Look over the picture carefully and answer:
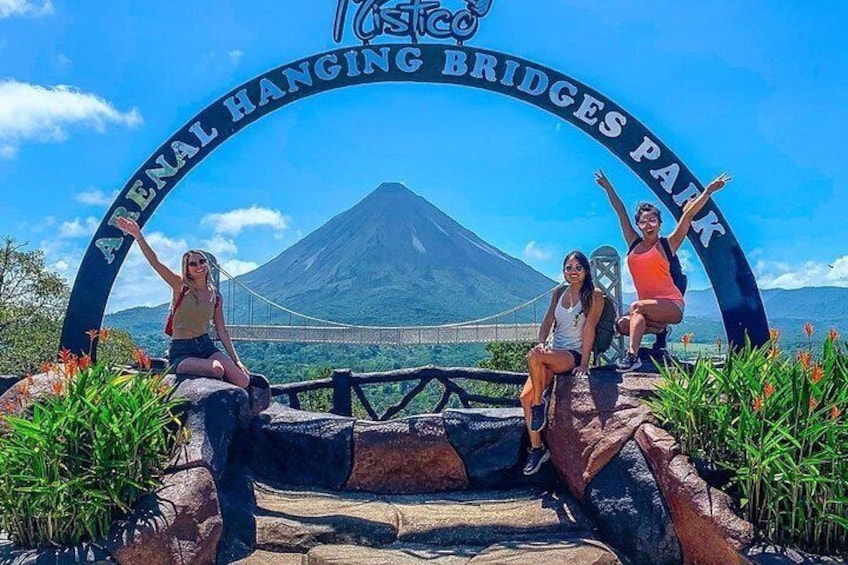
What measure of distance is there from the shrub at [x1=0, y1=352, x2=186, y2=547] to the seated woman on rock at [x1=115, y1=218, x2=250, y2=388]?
92cm

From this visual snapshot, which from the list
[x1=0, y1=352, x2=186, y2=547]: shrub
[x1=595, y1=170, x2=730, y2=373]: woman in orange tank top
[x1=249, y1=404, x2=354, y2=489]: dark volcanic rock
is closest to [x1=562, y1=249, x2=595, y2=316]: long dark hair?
[x1=595, y1=170, x2=730, y2=373]: woman in orange tank top

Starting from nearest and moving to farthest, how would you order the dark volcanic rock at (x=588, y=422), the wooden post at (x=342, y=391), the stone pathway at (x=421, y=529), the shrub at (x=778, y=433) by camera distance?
the shrub at (x=778, y=433) < the stone pathway at (x=421, y=529) < the dark volcanic rock at (x=588, y=422) < the wooden post at (x=342, y=391)

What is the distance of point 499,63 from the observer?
679cm

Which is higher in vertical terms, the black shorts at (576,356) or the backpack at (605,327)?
the backpack at (605,327)

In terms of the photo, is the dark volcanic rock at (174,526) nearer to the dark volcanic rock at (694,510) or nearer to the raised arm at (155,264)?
the raised arm at (155,264)

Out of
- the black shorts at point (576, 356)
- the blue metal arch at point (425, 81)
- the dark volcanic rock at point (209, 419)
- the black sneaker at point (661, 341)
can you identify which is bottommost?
the dark volcanic rock at point (209, 419)

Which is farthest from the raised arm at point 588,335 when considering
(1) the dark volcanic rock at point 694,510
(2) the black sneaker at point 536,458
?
(1) the dark volcanic rock at point 694,510

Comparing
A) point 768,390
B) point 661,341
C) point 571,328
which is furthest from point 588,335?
point 768,390

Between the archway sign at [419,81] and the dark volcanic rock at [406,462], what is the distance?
2878mm

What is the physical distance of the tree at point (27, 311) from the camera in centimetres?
1270

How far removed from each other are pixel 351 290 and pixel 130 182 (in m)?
90.7

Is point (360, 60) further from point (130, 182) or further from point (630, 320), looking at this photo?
point (630, 320)

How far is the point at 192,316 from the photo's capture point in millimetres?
4891

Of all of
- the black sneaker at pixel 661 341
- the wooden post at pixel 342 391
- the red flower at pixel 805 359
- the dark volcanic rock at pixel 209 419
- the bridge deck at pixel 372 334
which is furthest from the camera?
the bridge deck at pixel 372 334
